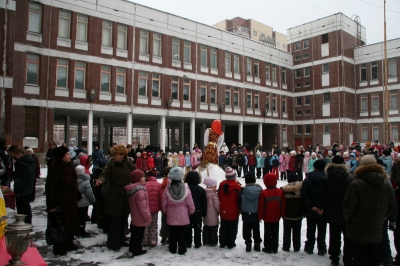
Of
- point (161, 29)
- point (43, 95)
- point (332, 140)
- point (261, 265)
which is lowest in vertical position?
point (261, 265)

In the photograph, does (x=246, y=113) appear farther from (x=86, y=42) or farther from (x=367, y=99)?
(x=86, y=42)

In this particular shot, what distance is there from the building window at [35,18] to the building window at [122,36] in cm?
581

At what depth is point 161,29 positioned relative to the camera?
27.9 meters

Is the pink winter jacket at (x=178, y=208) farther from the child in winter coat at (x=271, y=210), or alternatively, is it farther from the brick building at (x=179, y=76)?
the brick building at (x=179, y=76)

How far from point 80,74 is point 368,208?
23466mm

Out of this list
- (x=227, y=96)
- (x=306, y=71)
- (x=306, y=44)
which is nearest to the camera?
(x=227, y=96)

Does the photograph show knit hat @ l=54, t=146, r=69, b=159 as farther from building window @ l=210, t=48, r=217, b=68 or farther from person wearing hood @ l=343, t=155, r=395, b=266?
building window @ l=210, t=48, r=217, b=68

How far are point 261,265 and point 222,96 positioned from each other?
27.6 metres

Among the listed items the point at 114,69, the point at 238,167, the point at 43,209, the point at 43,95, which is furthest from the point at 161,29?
the point at 43,209

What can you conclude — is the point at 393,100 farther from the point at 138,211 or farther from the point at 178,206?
the point at 138,211

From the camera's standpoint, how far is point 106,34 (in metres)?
25.4

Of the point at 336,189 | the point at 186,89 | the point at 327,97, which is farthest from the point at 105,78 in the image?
the point at 327,97

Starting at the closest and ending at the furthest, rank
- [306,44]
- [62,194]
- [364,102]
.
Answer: [62,194] < [364,102] < [306,44]

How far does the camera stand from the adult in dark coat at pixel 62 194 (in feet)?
17.9
